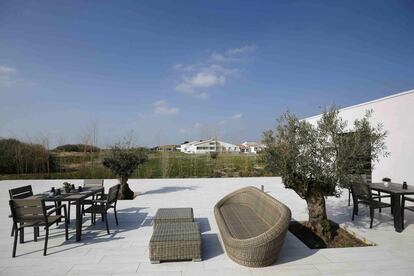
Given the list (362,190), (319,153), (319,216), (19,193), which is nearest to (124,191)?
(19,193)

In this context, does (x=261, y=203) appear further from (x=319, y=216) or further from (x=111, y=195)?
(x=111, y=195)

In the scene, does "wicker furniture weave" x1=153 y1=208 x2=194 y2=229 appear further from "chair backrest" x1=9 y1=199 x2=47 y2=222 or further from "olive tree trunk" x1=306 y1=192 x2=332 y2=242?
"olive tree trunk" x1=306 y1=192 x2=332 y2=242

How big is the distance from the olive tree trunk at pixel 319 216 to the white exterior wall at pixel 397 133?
14.0 ft

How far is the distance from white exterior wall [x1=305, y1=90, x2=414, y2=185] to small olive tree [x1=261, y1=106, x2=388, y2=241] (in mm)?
3769

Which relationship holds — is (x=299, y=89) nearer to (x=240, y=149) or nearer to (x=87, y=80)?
(x=240, y=149)

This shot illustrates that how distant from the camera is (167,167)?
39.3ft

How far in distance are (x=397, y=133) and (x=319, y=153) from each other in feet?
16.1

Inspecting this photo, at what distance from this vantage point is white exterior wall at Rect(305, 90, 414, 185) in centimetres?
652

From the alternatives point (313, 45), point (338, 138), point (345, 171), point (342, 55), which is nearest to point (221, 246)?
point (345, 171)

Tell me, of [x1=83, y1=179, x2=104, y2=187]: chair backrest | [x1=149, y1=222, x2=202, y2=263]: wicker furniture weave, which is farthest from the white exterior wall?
[x1=83, y1=179, x2=104, y2=187]: chair backrest

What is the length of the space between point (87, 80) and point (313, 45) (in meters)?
8.99

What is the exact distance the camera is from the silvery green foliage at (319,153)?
3506 mm

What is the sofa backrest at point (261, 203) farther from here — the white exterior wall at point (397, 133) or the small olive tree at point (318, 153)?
the white exterior wall at point (397, 133)

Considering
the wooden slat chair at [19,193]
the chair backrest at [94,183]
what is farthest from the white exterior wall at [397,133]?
the wooden slat chair at [19,193]
